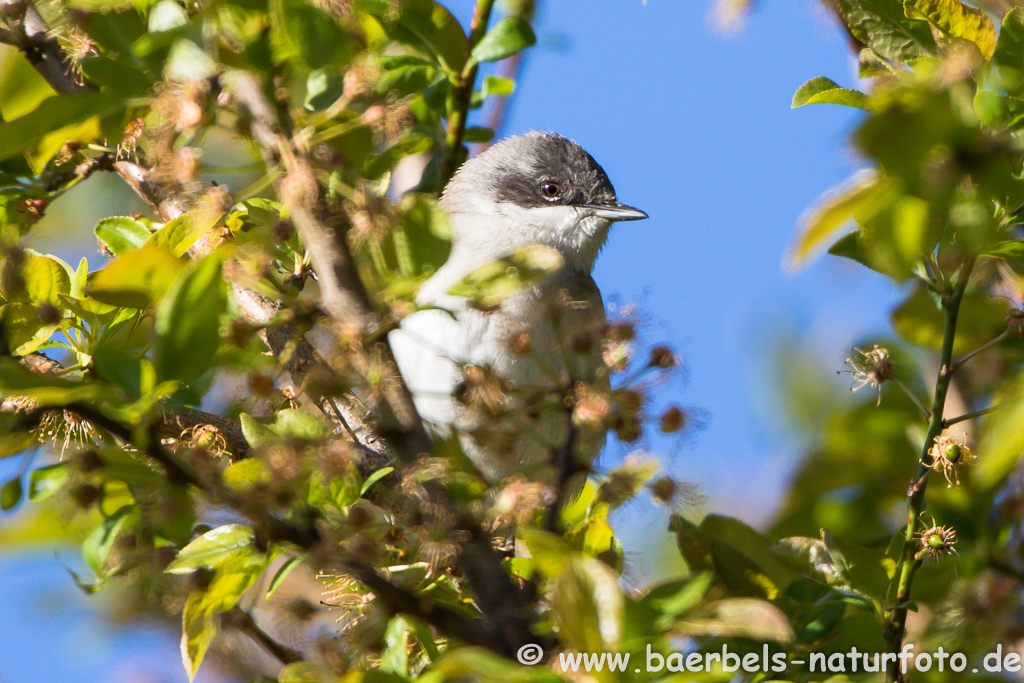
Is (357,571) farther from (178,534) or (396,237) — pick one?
(178,534)

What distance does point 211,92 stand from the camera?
1549mm

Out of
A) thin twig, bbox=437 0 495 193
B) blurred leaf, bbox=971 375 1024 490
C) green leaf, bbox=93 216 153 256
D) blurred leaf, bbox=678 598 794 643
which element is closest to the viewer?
blurred leaf, bbox=971 375 1024 490

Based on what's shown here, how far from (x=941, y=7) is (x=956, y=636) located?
130 centimetres

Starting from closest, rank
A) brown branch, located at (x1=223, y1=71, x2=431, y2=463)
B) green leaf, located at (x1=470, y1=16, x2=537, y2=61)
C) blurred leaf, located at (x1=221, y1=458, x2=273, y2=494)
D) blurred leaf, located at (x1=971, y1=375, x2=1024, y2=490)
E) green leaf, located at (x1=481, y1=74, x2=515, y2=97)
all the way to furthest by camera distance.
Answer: blurred leaf, located at (x1=971, y1=375, x2=1024, y2=490) < brown branch, located at (x1=223, y1=71, x2=431, y2=463) < blurred leaf, located at (x1=221, y1=458, x2=273, y2=494) < green leaf, located at (x1=470, y1=16, x2=537, y2=61) < green leaf, located at (x1=481, y1=74, x2=515, y2=97)

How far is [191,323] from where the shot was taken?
1.40 metres

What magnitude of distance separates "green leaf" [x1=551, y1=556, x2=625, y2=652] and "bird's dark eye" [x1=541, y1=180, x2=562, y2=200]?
3.86 metres

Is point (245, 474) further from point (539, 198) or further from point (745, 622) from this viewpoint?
point (539, 198)

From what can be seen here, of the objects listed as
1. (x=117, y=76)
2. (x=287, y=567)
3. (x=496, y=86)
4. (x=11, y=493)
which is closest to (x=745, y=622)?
(x=287, y=567)

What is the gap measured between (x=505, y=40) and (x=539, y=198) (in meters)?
2.61

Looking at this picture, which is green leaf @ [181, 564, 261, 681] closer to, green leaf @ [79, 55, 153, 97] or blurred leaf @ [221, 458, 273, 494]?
blurred leaf @ [221, 458, 273, 494]

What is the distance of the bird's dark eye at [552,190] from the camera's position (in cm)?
506

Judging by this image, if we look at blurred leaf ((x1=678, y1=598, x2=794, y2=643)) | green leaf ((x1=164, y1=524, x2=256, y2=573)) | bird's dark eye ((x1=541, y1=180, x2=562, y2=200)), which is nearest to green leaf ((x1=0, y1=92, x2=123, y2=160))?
green leaf ((x1=164, y1=524, x2=256, y2=573))

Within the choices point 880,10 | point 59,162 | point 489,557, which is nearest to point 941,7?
point 880,10

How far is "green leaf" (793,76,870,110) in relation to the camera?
1853 mm
